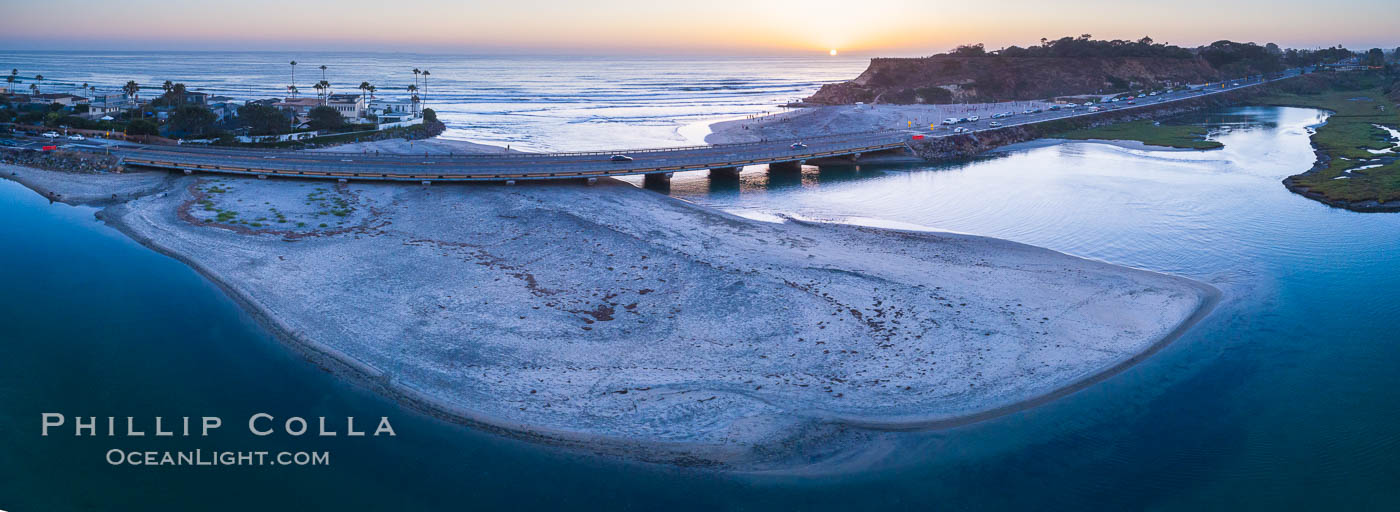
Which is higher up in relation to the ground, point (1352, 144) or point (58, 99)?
point (58, 99)

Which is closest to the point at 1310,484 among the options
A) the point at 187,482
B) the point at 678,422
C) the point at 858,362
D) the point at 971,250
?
the point at 858,362

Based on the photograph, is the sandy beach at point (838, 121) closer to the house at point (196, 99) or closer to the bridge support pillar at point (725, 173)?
the bridge support pillar at point (725, 173)

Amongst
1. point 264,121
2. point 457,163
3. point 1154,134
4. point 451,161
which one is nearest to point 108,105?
point 264,121

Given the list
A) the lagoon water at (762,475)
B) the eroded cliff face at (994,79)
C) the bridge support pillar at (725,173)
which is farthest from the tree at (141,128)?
the eroded cliff face at (994,79)

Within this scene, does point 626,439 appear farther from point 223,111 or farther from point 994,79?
point 994,79

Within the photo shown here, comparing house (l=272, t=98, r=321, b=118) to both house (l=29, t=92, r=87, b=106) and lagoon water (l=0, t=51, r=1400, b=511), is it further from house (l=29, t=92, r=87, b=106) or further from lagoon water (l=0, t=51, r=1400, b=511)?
lagoon water (l=0, t=51, r=1400, b=511)

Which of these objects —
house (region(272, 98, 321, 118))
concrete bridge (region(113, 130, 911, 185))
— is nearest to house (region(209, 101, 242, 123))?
house (region(272, 98, 321, 118))
